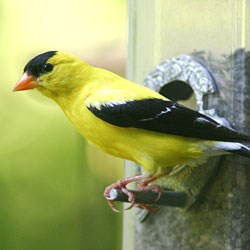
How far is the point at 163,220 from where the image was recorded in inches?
123

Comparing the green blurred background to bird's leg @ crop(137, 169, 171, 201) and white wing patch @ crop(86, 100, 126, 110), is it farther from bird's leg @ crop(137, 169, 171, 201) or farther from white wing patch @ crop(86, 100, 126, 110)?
white wing patch @ crop(86, 100, 126, 110)

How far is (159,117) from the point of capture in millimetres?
2777

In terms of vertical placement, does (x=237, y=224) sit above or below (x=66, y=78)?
below

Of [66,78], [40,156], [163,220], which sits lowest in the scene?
[40,156]

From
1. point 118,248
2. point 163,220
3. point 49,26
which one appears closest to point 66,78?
point 163,220

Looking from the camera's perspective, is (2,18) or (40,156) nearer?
(40,156)

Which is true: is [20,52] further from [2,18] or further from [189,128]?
[189,128]

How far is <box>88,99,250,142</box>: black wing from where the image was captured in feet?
9.01

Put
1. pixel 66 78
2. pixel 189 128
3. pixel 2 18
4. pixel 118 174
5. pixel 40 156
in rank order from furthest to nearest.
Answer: pixel 2 18 < pixel 40 156 < pixel 118 174 < pixel 66 78 < pixel 189 128

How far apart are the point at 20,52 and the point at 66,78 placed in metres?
2.95

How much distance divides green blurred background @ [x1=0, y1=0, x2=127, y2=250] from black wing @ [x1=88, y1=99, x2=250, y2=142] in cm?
250

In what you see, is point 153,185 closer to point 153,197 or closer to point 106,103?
point 153,197

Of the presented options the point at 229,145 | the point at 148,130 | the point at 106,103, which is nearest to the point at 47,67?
the point at 106,103

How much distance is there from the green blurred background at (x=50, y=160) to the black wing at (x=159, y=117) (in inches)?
98.4
